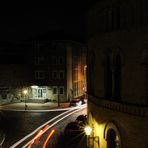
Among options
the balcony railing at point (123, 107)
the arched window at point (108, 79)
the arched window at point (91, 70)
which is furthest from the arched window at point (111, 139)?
the arched window at point (91, 70)

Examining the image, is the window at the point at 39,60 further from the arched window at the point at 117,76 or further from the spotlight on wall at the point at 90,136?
the arched window at the point at 117,76

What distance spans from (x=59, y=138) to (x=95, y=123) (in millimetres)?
12028

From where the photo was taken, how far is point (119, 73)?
19625 mm

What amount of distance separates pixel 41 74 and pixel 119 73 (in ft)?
147

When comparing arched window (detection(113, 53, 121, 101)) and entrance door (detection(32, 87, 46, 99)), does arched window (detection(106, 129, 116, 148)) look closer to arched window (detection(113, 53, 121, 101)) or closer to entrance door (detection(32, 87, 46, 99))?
arched window (detection(113, 53, 121, 101))

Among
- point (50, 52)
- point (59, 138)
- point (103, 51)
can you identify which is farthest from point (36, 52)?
point (103, 51)

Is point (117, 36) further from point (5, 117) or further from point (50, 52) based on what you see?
point (50, 52)

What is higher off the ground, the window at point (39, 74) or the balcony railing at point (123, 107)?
the window at point (39, 74)

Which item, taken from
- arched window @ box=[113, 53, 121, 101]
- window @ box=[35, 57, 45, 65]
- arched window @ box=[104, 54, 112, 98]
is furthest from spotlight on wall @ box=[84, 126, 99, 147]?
window @ box=[35, 57, 45, 65]

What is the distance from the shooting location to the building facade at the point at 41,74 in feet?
203

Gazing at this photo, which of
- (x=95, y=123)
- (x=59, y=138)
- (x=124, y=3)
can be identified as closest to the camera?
(x=124, y=3)

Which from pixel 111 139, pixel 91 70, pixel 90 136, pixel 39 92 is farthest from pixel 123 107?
pixel 39 92

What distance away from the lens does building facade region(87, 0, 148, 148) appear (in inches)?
688

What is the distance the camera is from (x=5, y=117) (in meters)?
47.6
